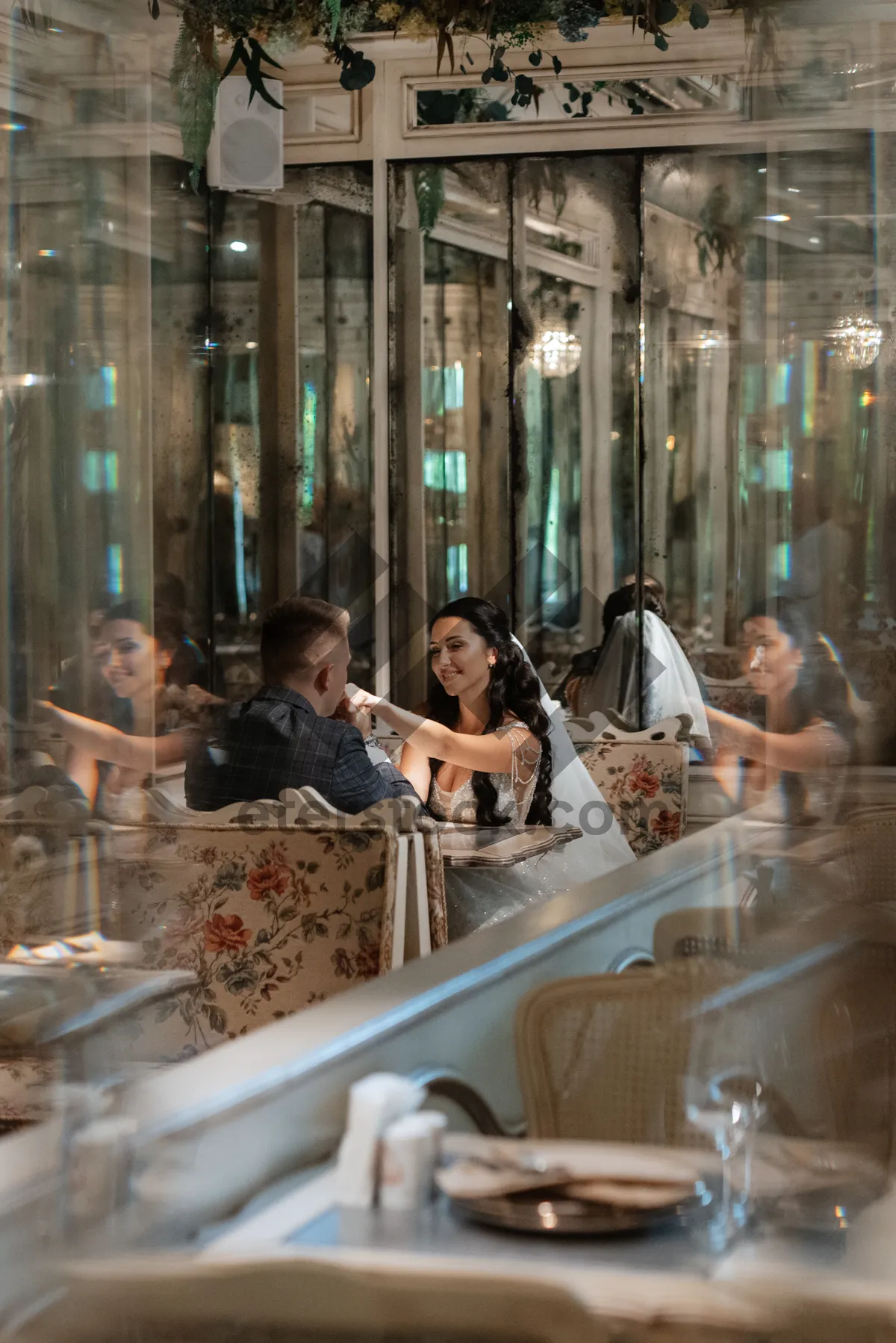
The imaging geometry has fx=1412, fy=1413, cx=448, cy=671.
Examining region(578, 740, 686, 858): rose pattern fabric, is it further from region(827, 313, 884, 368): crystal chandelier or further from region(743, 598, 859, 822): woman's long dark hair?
region(827, 313, 884, 368): crystal chandelier

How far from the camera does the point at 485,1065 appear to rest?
27.7 inches

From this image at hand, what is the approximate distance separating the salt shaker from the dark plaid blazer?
4.40 feet

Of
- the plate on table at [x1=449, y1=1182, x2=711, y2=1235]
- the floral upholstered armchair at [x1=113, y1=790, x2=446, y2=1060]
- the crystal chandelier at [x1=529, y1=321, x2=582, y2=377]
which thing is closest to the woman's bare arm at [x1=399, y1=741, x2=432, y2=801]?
the floral upholstered armchair at [x1=113, y1=790, x2=446, y2=1060]

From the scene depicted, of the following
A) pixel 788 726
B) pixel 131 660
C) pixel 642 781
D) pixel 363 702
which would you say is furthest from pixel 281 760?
pixel 131 660

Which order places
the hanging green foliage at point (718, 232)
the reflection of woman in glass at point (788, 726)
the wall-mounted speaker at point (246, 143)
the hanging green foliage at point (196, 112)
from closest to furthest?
1. the reflection of woman in glass at point (788, 726)
2. the hanging green foliage at point (196, 112)
3. the hanging green foliage at point (718, 232)
4. the wall-mounted speaker at point (246, 143)

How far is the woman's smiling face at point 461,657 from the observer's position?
2260mm

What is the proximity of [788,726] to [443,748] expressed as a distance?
0.66 meters

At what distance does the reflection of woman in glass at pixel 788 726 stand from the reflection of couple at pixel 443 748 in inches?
12.4

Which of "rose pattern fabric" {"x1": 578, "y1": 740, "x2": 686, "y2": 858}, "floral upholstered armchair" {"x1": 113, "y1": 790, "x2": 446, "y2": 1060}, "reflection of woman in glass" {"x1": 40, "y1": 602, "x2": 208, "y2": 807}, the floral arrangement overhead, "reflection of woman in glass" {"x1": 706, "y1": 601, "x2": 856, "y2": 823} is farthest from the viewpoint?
"rose pattern fabric" {"x1": 578, "y1": 740, "x2": 686, "y2": 858}

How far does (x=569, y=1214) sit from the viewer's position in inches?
20.8

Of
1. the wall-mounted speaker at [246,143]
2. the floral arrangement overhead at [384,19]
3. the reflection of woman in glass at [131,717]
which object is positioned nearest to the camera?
the floral arrangement overhead at [384,19]

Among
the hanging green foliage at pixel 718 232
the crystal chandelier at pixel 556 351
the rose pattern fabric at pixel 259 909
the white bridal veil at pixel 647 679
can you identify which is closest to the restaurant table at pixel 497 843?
the rose pattern fabric at pixel 259 909

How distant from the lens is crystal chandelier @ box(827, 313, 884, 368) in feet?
13.1

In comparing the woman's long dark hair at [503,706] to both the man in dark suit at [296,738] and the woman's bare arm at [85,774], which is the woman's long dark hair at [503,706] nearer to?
the man in dark suit at [296,738]
